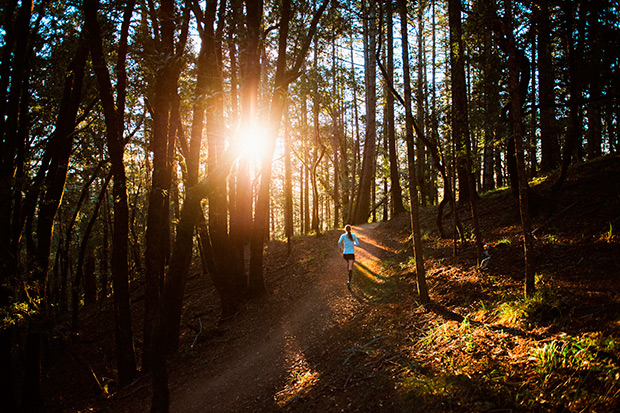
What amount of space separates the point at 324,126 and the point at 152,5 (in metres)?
19.9

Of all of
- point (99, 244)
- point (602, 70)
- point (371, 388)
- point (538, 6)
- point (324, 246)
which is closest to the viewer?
point (371, 388)

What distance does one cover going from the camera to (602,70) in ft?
24.5

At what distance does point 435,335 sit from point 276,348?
4408 millimetres

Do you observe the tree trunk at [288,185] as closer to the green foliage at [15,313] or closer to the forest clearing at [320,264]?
the forest clearing at [320,264]

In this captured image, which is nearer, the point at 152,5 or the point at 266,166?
the point at 152,5

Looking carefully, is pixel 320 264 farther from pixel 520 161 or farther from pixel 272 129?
pixel 520 161

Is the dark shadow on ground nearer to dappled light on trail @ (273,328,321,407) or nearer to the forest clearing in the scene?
the forest clearing

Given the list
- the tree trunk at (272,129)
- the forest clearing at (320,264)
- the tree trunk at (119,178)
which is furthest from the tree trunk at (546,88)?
the tree trunk at (119,178)

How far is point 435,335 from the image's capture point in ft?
18.4

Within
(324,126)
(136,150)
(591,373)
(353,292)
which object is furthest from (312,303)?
(324,126)

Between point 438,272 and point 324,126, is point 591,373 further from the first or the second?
point 324,126

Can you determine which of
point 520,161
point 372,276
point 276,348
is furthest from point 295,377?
point 520,161

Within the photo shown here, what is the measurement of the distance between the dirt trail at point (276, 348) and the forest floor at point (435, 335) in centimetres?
4

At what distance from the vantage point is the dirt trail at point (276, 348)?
21.5 feet
